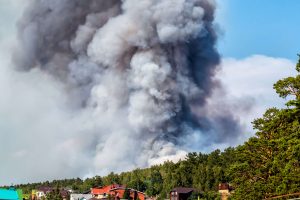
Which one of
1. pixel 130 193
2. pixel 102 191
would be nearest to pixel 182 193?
pixel 130 193

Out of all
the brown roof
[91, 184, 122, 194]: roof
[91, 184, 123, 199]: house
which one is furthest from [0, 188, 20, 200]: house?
[91, 184, 122, 194]: roof

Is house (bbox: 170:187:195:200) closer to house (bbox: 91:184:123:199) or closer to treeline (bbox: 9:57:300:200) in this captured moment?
house (bbox: 91:184:123:199)

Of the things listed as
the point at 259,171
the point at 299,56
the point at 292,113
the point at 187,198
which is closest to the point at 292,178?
the point at 292,113

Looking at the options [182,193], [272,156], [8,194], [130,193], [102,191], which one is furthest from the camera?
[102,191]

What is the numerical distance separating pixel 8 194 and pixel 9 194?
8 cm

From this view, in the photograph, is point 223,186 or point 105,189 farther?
point 105,189

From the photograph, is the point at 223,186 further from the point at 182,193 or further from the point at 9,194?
the point at 9,194

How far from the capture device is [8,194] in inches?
1347

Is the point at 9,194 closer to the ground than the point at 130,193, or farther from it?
closer to the ground

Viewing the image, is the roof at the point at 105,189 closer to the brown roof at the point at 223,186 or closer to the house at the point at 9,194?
the brown roof at the point at 223,186

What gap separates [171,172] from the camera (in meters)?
124

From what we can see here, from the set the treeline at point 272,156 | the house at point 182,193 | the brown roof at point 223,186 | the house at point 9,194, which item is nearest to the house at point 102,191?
the house at point 182,193

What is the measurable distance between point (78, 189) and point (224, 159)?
60566 mm

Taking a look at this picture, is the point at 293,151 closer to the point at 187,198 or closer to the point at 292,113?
the point at 292,113
